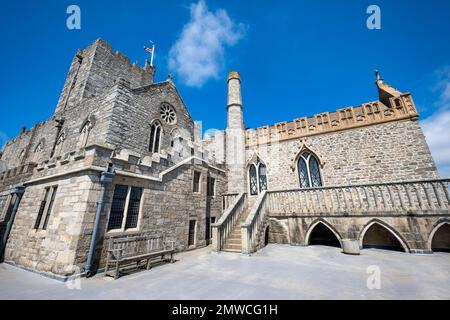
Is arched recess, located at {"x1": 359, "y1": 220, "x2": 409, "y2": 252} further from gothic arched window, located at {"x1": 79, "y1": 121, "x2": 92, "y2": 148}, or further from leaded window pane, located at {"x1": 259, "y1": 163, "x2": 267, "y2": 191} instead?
gothic arched window, located at {"x1": 79, "y1": 121, "x2": 92, "y2": 148}

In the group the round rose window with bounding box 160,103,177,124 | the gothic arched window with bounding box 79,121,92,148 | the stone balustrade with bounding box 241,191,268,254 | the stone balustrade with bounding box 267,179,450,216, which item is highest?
the round rose window with bounding box 160,103,177,124

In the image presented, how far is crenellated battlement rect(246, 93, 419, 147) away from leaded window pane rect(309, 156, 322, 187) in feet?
6.33

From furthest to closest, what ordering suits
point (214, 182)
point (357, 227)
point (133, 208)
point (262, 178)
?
1. point (262, 178)
2. point (214, 182)
3. point (357, 227)
4. point (133, 208)

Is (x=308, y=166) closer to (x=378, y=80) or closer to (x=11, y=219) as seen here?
(x=378, y=80)

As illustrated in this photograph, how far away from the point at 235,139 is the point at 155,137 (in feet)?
19.6

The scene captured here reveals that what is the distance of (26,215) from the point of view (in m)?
7.95

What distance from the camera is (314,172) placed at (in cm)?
1251

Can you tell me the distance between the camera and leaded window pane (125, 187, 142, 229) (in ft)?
23.7

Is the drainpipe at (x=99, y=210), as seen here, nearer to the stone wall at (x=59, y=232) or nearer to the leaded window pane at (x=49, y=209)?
the stone wall at (x=59, y=232)

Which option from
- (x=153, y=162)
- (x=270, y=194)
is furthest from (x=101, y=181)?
(x=270, y=194)

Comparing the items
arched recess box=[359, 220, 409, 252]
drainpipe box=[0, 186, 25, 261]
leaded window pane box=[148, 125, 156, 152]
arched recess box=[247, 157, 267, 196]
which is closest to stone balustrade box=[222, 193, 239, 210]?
arched recess box=[247, 157, 267, 196]

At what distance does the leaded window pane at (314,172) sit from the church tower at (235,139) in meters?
4.68

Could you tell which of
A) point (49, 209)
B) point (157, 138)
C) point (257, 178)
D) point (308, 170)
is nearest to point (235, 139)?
point (257, 178)

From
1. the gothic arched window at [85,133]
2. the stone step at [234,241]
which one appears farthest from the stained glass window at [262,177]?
the gothic arched window at [85,133]
